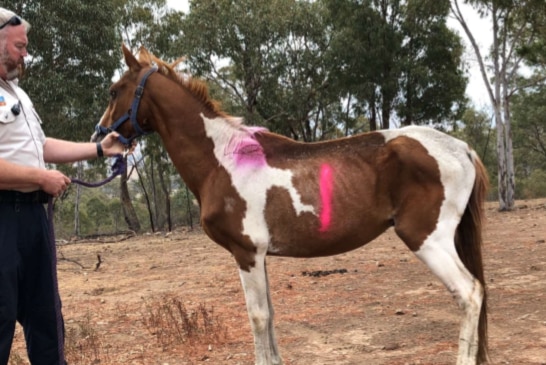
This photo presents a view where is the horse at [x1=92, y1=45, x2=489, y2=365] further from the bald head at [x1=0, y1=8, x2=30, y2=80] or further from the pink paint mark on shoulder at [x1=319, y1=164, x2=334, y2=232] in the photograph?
the bald head at [x1=0, y1=8, x2=30, y2=80]

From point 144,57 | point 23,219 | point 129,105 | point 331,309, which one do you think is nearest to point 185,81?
point 144,57

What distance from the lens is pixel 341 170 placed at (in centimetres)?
376

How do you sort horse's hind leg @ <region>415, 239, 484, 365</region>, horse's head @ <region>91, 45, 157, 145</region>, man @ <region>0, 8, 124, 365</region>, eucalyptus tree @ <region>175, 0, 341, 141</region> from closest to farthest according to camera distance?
man @ <region>0, 8, 124, 365</region>
horse's hind leg @ <region>415, 239, 484, 365</region>
horse's head @ <region>91, 45, 157, 145</region>
eucalyptus tree @ <region>175, 0, 341, 141</region>

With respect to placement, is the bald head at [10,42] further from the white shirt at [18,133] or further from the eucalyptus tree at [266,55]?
the eucalyptus tree at [266,55]

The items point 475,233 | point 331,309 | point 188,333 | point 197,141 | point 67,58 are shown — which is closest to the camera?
point 475,233

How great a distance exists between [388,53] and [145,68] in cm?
2248

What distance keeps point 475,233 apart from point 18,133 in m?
3.20

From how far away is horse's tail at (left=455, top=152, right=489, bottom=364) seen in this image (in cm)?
380

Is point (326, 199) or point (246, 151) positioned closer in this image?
point (326, 199)

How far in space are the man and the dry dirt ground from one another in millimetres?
1998

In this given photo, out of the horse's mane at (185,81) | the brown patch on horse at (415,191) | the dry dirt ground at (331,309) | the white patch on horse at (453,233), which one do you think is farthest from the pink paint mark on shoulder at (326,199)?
the dry dirt ground at (331,309)

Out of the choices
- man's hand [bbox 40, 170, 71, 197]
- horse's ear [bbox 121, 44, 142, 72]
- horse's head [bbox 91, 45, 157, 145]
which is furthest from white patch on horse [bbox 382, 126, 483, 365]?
man's hand [bbox 40, 170, 71, 197]

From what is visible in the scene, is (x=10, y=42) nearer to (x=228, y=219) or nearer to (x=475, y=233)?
(x=228, y=219)

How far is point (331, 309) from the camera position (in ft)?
20.0
